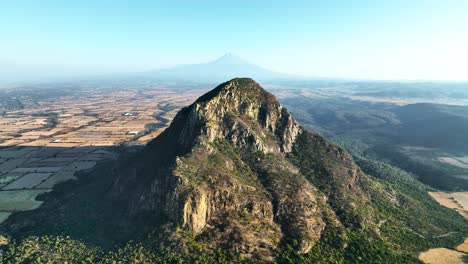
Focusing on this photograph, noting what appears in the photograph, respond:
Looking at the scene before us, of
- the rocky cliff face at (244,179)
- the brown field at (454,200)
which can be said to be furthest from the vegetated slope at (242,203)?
the brown field at (454,200)

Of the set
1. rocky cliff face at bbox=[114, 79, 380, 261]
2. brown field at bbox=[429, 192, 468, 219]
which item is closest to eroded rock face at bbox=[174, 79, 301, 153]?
rocky cliff face at bbox=[114, 79, 380, 261]

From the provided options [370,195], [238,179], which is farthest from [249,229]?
[370,195]

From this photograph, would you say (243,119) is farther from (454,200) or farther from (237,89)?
(454,200)

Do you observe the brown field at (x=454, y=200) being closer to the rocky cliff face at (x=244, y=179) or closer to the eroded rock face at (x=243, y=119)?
the rocky cliff face at (x=244, y=179)

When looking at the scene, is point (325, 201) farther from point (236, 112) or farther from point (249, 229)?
point (236, 112)

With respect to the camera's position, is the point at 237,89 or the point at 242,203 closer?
the point at 242,203

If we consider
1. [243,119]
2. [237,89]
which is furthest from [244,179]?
[237,89]
